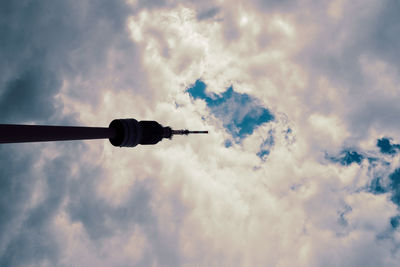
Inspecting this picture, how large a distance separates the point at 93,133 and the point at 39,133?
342 inches

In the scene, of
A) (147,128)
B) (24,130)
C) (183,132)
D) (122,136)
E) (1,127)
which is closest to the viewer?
(1,127)

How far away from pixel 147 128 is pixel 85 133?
17.6m

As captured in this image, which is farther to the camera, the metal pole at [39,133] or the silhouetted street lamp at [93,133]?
the silhouetted street lamp at [93,133]

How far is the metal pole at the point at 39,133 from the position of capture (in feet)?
59.2

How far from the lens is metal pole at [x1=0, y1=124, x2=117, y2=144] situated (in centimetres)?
1803

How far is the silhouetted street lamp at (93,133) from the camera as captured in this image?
736 inches

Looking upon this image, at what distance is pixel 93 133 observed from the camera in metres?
29.5

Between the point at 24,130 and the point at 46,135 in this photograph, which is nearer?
the point at 24,130

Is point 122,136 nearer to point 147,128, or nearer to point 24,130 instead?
point 147,128

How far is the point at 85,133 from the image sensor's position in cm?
2739

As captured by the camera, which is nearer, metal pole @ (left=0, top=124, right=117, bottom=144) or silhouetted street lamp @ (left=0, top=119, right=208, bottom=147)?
metal pole @ (left=0, top=124, right=117, bottom=144)

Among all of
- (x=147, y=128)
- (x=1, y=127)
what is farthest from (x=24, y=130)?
(x=147, y=128)

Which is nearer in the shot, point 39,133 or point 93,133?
point 39,133

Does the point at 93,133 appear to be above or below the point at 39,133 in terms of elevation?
above
